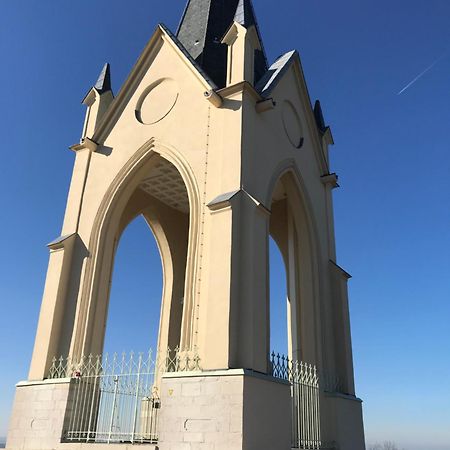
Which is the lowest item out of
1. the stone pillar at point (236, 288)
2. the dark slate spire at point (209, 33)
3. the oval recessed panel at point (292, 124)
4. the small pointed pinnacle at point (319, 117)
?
the stone pillar at point (236, 288)

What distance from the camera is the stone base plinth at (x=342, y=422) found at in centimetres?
1327

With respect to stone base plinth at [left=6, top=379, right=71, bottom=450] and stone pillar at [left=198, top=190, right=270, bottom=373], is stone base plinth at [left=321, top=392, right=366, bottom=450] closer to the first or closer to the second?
stone pillar at [left=198, top=190, right=270, bottom=373]

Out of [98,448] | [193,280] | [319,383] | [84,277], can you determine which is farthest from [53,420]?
[319,383]

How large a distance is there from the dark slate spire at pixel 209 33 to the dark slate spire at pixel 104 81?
3.18 metres

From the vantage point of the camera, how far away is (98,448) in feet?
34.1

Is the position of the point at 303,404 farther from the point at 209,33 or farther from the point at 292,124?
the point at 209,33

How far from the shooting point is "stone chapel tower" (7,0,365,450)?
404 inches

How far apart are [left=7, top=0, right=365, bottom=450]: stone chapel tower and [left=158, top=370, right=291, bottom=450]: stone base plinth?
0.09ft

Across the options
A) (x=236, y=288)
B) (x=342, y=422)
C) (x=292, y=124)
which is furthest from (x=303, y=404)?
(x=292, y=124)

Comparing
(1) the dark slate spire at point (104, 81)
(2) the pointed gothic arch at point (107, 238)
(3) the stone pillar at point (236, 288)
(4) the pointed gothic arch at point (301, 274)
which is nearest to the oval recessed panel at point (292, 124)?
(4) the pointed gothic arch at point (301, 274)

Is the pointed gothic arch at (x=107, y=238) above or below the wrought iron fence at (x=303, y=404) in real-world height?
above

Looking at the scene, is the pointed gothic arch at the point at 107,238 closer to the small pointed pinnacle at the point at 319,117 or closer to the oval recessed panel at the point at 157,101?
the oval recessed panel at the point at 157,101

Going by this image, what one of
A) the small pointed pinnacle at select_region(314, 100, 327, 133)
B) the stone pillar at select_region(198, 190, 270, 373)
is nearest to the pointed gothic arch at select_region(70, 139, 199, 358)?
the stone pillar at select_region(198, 190, 270, 373)

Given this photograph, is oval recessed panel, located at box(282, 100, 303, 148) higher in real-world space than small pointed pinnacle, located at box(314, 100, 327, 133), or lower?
lower
